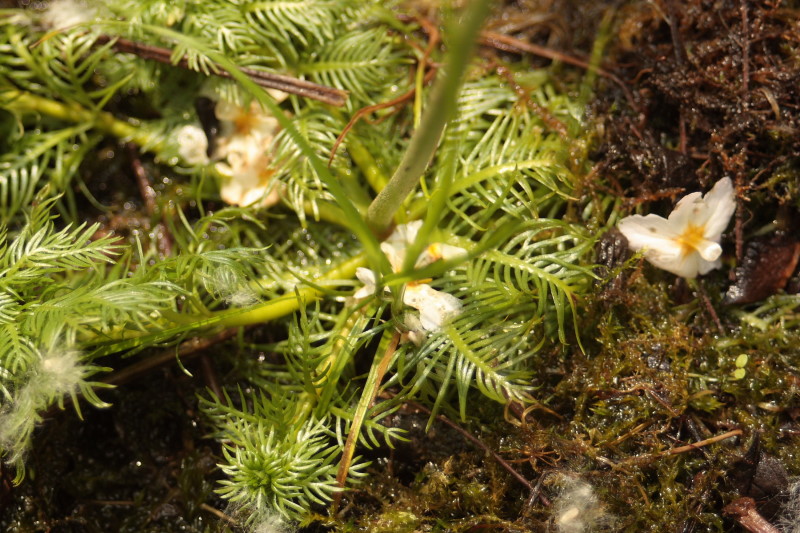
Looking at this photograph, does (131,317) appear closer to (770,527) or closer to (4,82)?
(4,82)

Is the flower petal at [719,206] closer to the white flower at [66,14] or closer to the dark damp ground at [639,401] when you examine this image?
the dark damp ground at [639,401]

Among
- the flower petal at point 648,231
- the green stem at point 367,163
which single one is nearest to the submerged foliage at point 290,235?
Answer: the green stem at point 367,163

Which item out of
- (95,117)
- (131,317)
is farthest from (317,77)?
(131,317)

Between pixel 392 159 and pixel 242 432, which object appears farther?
pixel 392 159

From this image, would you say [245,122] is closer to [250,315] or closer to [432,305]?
[250,315]

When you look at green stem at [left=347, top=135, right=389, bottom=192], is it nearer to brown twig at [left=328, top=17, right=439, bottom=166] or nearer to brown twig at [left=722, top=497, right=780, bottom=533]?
brown twig at [left=328, top=17, right=439, bottom=166]

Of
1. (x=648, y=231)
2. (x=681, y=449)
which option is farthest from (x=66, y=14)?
(x=681, y=449)
